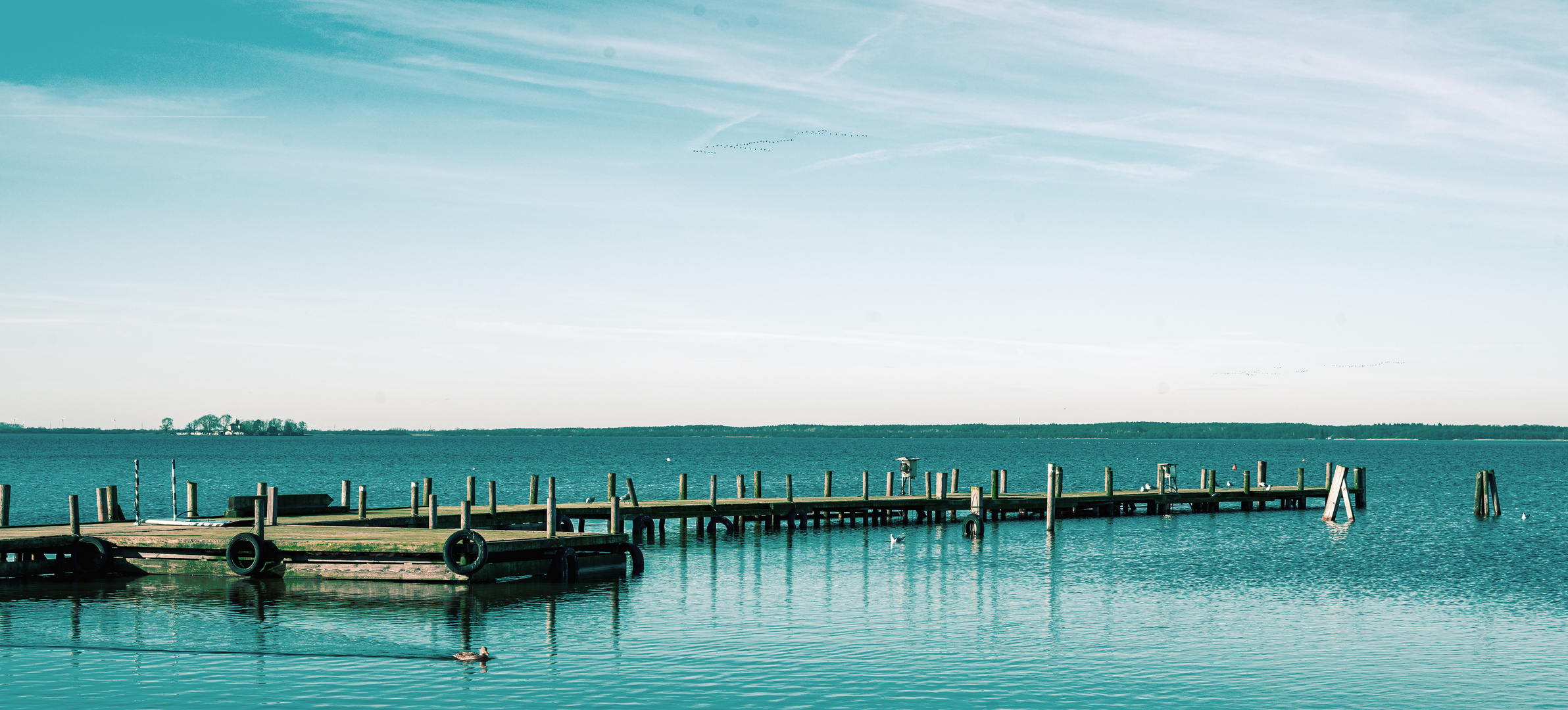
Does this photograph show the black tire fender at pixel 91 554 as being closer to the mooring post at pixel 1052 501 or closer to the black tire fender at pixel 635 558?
the black tire fender at pixel 635 558

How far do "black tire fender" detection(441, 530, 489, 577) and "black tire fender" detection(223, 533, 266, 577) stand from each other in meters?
5.35

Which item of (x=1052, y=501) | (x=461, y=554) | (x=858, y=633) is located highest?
(x=461, y=554)

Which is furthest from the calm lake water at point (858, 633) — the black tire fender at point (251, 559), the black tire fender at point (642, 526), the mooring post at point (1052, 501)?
the mooring post at point (1052, 501)

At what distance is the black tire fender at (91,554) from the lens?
127ft

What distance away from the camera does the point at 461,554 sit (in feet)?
119

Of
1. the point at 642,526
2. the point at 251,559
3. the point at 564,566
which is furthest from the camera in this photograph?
the point at 642,526

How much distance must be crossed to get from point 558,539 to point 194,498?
2300 cm

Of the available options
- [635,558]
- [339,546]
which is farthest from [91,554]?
[635,558]

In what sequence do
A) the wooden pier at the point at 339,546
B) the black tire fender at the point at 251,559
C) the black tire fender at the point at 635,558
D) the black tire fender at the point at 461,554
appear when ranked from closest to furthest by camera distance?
the black tire fender at the point at 461,554
the wooden pier at the point at 339,546
the black tire fender at the point at 251,559
the black tire fender at the point at 635,558

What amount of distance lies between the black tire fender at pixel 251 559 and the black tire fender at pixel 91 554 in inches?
155

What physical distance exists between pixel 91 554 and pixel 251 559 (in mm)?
5032

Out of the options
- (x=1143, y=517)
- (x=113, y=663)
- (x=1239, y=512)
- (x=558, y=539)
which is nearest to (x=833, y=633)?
(x=558, y=539)

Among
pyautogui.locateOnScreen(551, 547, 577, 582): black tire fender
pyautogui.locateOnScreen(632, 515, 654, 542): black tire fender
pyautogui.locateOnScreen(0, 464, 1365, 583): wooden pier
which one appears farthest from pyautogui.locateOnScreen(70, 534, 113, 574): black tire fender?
pyautogui.locateOnScreen(632, 515, 654, 542): black tire fender

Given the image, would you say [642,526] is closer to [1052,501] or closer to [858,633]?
[1052,501]
